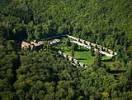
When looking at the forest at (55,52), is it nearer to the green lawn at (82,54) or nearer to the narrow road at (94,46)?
the narrow road at (94,46)

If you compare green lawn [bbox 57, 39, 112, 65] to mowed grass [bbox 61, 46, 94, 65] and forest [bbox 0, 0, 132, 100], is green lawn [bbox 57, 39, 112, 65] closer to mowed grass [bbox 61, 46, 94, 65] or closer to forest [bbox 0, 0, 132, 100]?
mowed grass [bbox 61, 46, 94, 65]

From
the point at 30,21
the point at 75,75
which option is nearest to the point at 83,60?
the point at 75,75

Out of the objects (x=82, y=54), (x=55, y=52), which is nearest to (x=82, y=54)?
(x=82, y=54)

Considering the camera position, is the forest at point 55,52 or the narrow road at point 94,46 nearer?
the forest at point 55,52

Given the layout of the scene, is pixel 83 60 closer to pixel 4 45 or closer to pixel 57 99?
pixel 4 45

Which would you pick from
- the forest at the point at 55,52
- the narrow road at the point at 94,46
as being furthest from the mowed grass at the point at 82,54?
the forest at the point at 55,52

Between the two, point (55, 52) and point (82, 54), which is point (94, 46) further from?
point (55, 52)

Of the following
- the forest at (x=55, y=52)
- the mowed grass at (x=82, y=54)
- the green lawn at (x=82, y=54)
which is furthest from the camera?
the green lawn at (x=82, y=54)
